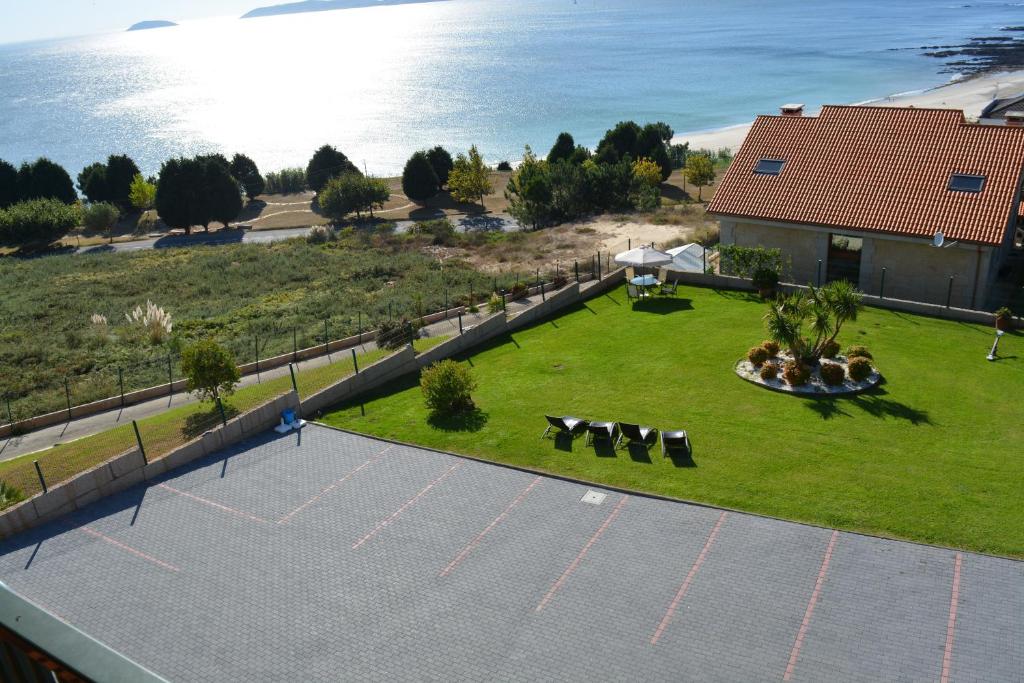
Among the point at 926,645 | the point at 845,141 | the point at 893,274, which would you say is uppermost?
the point at 845,141

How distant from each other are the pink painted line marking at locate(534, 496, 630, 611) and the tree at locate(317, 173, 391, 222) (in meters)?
55.8

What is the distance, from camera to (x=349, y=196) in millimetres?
69562

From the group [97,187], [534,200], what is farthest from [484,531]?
[97,187]

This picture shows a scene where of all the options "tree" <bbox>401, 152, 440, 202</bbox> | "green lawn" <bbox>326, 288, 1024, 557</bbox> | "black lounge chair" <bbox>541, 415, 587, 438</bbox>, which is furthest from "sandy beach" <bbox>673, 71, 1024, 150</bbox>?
"black lounge chair" <bbox>541, 415, 587, 438</bbox>

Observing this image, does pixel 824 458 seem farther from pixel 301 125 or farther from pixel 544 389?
pixel 301 125

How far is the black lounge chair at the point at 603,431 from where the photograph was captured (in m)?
21.3

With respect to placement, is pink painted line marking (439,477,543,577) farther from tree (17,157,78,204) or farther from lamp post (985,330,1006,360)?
tree (17,157,78,204)

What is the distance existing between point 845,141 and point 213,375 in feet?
91.8

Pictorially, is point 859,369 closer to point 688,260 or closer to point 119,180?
point 688,260

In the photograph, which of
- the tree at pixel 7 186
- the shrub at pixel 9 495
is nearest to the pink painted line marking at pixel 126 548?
the shrub at pixel 9 495

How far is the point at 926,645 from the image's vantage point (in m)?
13.9

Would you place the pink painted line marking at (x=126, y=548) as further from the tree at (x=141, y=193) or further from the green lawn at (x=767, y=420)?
the tree at (x=141, y=193)

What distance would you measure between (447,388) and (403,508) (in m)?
5.14

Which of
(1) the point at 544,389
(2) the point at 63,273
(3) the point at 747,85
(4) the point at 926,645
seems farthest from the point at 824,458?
(3) the point at 747,85
